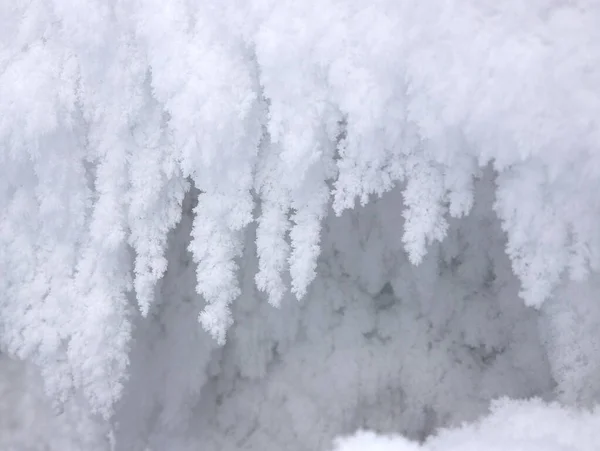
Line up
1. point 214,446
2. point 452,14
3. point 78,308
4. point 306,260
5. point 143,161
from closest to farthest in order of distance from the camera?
1. point 452,14
2. point 306,260
3. point 143,161
4. point 78,308
5. point 214,446

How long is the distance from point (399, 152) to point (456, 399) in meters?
1.32

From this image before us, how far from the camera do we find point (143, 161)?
1946 millimetres

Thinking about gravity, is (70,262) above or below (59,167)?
below

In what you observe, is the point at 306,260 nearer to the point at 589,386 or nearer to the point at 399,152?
the point at 399,152

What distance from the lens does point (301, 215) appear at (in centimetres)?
183

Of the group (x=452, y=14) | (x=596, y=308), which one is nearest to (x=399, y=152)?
(x=452, y=14)

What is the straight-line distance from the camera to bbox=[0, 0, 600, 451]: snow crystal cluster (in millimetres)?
1550

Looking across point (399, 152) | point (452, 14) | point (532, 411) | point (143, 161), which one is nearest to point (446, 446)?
point (532, 411)

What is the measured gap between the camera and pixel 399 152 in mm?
1716

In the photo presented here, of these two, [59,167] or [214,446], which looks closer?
[59,167]

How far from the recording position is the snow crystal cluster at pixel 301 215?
155cm

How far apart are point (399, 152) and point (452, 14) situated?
1.48 ft

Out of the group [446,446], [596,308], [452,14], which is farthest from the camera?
[596,308]

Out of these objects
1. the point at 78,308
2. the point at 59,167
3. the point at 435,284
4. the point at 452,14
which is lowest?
the point at 78,308
